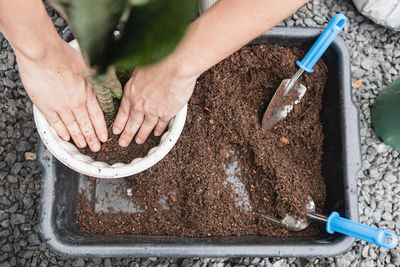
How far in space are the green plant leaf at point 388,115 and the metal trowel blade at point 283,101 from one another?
336mm

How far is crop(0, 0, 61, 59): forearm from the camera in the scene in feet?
1.84

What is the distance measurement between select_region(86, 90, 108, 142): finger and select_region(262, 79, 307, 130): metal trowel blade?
0.45 metres

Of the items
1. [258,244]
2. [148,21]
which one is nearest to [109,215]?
[258,244]

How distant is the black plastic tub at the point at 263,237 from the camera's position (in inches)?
33.2

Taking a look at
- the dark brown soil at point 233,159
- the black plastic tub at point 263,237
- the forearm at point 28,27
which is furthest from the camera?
the dark brown soil at point 233,159

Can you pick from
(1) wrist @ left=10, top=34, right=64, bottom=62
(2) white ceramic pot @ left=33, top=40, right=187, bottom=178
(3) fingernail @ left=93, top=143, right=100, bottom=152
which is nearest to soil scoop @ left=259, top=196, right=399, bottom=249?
(2) white ceramic pot @ left=33, top=40, right=187, bottom=178

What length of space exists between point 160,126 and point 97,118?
0.14 m

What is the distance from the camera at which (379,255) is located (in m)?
1.16

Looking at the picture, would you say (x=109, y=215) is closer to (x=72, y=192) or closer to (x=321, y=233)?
(x=72, y=192)

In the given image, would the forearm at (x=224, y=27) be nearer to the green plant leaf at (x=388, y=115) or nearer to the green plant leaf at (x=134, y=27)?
the green plant leaf at (x=134, y=27)

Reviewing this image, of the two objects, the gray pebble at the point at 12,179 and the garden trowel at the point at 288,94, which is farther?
the gray pebble at the point at 12,179

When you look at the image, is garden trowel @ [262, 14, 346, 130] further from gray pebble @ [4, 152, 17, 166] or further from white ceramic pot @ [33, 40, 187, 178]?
gray pebble @ [4, 152, 17, 166]

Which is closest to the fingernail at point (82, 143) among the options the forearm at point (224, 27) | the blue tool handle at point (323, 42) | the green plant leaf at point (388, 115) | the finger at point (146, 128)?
the finger at point (146, 128)

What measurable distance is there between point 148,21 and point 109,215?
835mm
